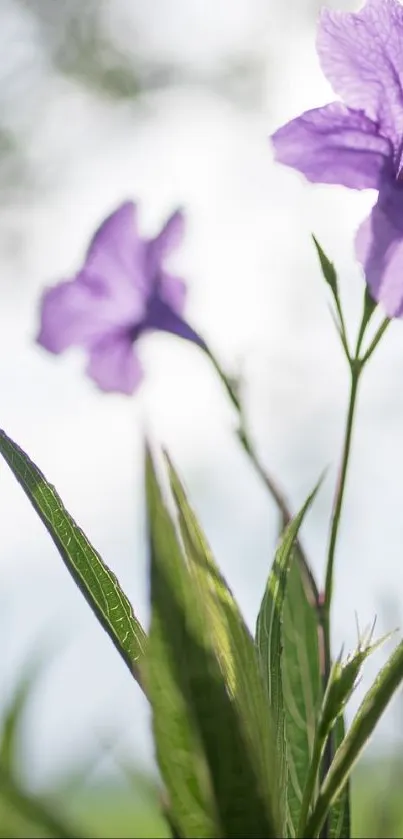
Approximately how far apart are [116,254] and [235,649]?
23 centimetres

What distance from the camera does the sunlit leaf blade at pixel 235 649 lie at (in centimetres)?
41

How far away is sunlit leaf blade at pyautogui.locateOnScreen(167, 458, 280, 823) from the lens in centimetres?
41

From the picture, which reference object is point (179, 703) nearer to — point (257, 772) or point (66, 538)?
point (257, 772)

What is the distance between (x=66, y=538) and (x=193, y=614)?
6.9 inches

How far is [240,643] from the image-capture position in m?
0.46

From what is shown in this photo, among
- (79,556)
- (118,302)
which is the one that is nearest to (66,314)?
(118,302)

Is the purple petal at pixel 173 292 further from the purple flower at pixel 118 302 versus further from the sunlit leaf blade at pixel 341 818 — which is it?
the sunlit leaf blade at pixel 341 818

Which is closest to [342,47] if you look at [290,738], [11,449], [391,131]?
[391,131]

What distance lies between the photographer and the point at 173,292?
0.59 meters

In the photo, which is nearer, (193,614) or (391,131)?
(193,614)

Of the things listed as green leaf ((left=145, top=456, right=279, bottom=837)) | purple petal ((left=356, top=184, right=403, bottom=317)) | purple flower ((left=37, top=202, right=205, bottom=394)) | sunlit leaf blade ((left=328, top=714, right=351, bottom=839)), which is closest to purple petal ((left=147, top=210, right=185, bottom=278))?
purple flower ((left=37, top=202, right=205, bottom=394))

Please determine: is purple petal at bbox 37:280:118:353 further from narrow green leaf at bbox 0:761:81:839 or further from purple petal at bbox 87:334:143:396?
narrow green leaf at bbox 0:761:81:839

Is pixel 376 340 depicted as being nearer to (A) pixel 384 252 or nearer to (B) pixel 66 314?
(A) pixel 384 252

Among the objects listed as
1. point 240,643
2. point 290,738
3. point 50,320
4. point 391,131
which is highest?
point 391,131
